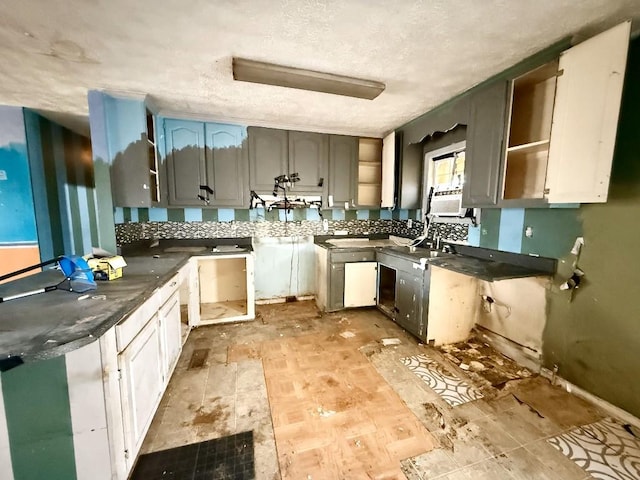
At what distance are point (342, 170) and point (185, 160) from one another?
72.7 inches

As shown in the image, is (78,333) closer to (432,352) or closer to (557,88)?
(432,352)

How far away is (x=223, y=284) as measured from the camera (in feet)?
11.3

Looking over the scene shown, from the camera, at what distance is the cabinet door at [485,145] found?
193 centimetres

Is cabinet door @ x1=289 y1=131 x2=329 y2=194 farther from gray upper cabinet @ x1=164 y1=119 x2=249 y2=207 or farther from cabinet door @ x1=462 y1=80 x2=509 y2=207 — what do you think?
cabinet door @ x1=462 y1=80 x2=509 y2=207

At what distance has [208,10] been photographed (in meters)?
1.35

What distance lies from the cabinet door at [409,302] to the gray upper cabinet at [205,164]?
1996mm

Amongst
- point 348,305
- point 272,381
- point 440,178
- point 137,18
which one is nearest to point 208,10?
point 137,18

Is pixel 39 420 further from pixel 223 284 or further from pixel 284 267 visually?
pixel 284 267

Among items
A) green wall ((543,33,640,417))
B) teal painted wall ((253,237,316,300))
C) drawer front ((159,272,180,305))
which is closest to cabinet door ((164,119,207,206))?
teal painted wall ((253,237,316,300))

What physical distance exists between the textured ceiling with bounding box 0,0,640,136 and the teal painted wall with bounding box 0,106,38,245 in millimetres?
414

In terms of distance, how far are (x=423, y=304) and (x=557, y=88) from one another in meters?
1.80

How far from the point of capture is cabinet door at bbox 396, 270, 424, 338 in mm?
2494

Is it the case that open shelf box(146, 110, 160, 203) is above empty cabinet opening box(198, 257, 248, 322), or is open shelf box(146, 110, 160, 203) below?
above

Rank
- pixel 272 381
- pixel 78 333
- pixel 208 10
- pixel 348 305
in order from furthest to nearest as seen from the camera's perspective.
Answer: pixel 348 305 < pixel 272 381 < pixel 208 10 < pixel 78 333
